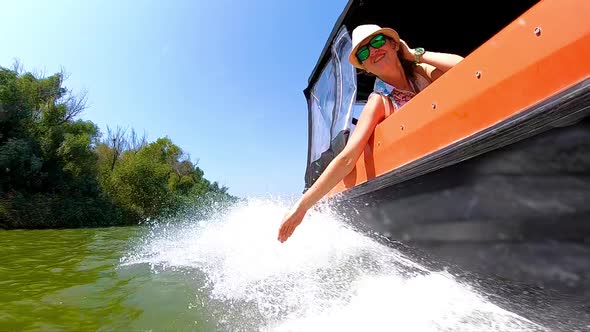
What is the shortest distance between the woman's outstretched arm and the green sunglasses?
276 millimetres

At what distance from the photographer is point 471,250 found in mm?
1492

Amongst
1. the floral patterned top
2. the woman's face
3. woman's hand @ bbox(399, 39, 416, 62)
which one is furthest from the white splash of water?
woman's hand @ bbox(399, 39, 416, 62)

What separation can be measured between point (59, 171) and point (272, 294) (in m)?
24.2

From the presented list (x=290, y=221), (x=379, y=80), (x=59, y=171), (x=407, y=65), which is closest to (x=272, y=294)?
(x=290, y=221)

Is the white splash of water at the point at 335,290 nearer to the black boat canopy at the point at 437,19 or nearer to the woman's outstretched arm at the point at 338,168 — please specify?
the woman's outstretched arm at the point at 338,168

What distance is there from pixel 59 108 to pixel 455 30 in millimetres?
26337

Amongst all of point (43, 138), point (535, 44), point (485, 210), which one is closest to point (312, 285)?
point (485, 210)

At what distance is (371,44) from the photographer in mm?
2170

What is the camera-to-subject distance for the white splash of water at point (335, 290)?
5.30 feet

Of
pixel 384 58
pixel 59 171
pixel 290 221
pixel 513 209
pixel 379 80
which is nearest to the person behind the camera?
pixel 513 209

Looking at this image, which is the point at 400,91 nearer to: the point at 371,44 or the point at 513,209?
the point at 371,44

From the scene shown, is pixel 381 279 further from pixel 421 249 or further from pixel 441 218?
pixel 441 218

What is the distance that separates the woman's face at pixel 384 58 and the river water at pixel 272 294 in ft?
3.59

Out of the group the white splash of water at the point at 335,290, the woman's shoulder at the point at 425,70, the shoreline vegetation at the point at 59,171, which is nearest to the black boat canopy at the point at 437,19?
the woman's shoulder at the point at 425,70
